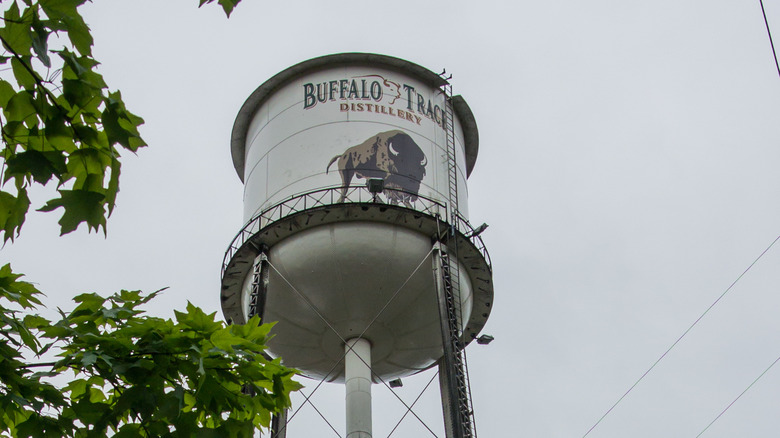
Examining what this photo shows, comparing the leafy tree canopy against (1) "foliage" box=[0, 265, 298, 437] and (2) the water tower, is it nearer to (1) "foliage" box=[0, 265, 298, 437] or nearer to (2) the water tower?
(1) "foliage" box=[0, 265, 298, 437]

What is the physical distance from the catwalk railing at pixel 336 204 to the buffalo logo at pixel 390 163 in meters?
0.07

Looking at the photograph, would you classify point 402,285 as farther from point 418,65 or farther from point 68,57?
point 68,57

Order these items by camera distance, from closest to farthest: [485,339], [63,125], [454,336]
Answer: [63,125], [454,336], [485,339]

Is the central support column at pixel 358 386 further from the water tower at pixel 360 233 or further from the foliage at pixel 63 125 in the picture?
the foliage at pixel 63 125

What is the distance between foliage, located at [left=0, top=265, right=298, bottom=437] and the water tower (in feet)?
40.0

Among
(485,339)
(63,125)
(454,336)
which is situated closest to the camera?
(63,125)

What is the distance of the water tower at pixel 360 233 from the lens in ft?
56.7

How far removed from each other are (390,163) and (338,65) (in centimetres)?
270

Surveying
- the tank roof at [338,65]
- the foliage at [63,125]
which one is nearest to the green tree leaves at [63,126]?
the foliage at [63,125]

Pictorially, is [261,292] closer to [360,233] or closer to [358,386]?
[360,233]

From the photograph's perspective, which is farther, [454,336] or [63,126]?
[454,336]

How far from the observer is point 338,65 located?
19516 millimetres

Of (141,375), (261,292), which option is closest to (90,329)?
(141,375)

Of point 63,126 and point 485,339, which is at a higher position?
point 485,339
